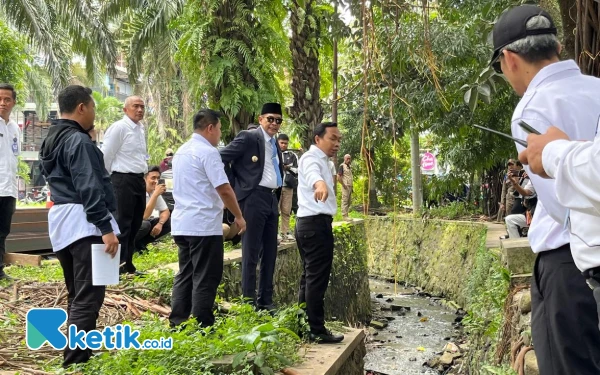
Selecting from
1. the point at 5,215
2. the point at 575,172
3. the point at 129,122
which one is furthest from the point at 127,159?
the point at 575,172

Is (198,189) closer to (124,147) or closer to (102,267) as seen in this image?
(102,267)

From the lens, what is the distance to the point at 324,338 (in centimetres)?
554

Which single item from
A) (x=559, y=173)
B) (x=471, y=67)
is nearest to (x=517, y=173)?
(x=471, y=67)

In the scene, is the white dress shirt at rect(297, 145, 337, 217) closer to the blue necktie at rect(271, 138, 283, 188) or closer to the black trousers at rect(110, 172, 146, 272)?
the blue necktie at rect(271, 138, 283, 188)

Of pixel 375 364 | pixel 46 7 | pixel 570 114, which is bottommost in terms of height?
pixel 375 364

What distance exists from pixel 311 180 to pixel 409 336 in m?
5.82

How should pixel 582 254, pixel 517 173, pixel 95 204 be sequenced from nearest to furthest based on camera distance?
pixel 582 254 → pixel 95 204 → pixel 517 173

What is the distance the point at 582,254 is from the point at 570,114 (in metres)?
0.58

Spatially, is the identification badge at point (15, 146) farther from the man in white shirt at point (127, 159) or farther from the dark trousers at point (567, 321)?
the dark trousers at point (567, 321)

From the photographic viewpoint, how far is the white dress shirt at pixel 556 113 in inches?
92.8

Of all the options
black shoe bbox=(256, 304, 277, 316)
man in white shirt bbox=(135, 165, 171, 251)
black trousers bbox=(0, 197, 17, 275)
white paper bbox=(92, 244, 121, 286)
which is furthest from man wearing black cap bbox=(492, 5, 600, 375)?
man in white shirt bbox=(135, 165, 171, 251)

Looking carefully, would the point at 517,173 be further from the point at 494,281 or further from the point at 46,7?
the point at 46,7

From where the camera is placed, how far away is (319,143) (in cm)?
570

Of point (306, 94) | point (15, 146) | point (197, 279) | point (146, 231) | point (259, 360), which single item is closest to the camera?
point (259, 360)
